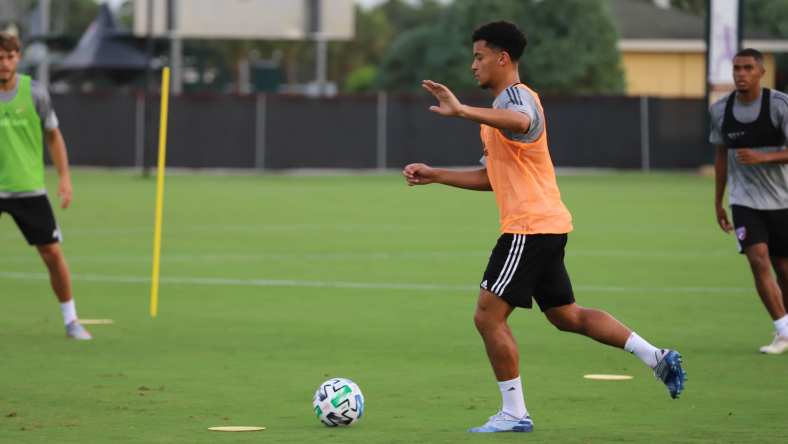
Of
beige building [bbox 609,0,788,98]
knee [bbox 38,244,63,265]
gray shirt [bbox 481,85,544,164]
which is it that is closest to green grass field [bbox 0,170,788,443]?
knee [bbox 38,244,63,265]

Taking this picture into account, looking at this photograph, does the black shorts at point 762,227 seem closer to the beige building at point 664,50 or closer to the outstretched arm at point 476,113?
the outstretched arm at point 476,113

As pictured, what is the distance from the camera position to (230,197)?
3294 cm

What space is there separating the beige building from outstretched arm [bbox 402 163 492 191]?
55409mm

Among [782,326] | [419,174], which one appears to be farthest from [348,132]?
[419,174]

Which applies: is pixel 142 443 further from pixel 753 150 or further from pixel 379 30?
pixel 379 30

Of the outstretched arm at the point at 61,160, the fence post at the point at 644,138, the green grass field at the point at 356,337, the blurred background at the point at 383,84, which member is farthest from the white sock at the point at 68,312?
the fence post at the point at 644,138

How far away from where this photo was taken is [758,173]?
11922 mm

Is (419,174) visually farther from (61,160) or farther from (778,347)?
(61,160)

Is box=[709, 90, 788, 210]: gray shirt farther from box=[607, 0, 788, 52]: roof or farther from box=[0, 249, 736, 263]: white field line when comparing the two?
box=[607, 0, 788, 52]: roof

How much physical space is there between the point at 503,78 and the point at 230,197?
2477 centimetres

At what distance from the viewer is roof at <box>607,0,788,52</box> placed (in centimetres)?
6361

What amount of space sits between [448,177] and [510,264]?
24.8 inches

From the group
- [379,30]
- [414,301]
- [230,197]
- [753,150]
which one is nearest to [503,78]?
[753,150]

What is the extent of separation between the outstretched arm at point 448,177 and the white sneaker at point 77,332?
4.40 metres
